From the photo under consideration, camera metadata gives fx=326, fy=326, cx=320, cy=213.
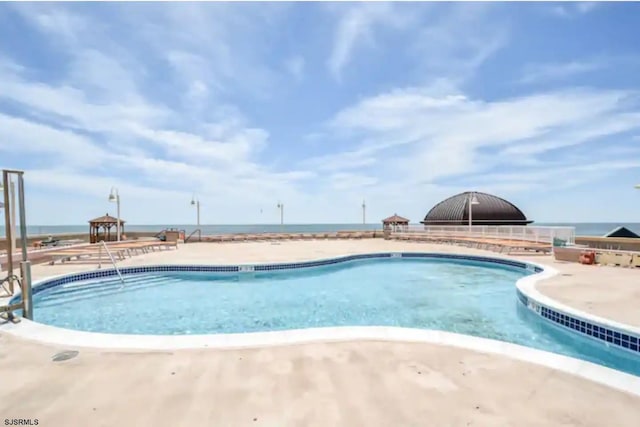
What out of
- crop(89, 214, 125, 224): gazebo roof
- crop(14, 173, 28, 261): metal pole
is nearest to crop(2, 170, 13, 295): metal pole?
crop(14, 173, 28, 261): metal pole

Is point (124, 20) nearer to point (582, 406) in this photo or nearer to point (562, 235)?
point (582, 406)

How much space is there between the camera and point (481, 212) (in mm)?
26328

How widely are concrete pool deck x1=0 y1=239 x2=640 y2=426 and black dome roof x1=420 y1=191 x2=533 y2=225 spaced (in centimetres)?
2515

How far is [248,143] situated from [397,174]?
12.0m

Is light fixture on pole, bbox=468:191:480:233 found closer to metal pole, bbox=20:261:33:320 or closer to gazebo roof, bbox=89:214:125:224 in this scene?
metal pole, bbox=20:261:33:320

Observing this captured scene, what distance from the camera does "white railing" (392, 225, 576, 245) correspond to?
1220 cm


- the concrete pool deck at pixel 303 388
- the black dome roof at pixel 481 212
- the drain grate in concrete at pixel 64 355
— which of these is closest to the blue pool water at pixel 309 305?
the drain grate in concrete at pixel 64 355

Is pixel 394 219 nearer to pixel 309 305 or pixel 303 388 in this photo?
pixel 309 305

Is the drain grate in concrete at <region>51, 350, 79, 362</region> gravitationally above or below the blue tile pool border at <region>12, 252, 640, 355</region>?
above

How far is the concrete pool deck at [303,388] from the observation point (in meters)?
2.00

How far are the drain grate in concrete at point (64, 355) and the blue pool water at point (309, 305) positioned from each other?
2.11m

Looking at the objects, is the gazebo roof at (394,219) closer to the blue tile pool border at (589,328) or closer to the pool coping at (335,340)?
the blue tile pool border at (589,328)

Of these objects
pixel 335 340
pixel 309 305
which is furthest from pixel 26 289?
pixel 309 305

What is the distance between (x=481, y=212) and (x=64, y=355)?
91.9 feet
